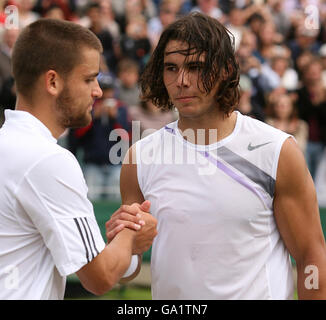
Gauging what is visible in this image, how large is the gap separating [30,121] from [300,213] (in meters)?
1.36

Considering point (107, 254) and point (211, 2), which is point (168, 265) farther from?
point (211, 2)

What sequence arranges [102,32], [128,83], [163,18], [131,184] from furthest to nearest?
[163,18] → [102,32] → [128,83] → [131,184]

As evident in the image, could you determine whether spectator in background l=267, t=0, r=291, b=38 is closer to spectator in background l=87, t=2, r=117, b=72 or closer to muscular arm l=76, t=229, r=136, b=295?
spectator in background l=87, t=2, r=117, b=72

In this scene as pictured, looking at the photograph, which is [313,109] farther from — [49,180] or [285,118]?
[49,180]

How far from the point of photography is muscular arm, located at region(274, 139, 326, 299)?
128 inches

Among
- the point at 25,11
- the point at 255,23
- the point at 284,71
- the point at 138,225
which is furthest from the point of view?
the point at 255,23

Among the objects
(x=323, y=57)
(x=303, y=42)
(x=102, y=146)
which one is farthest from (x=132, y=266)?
(x=303, y=42)

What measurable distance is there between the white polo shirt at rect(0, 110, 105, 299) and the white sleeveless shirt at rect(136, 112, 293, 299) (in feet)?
2.21

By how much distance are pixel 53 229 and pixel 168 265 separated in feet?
2.88

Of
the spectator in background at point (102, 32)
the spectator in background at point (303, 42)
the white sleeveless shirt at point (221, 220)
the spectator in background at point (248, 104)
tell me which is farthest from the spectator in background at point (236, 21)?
the white sleeveless shirt at point (221, 220)

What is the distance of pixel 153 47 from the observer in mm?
9594

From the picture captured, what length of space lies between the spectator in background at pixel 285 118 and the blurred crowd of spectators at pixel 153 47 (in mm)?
12

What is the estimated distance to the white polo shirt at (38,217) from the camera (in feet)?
8.87
